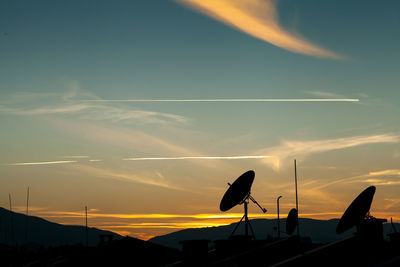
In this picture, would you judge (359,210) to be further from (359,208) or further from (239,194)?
(239,194)

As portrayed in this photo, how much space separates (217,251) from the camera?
109ft

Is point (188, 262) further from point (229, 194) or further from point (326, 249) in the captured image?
point (326, 249)

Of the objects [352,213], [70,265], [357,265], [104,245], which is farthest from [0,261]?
[357,265]

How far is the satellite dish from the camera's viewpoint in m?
28.2

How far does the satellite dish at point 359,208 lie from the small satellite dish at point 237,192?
882 centimetres

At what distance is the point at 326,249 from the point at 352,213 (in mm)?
7285

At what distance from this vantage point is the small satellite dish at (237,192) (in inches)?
1483

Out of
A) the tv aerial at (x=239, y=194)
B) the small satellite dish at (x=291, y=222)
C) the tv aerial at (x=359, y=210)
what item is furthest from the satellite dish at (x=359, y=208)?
the small satellite dish at (x=291, y=222)

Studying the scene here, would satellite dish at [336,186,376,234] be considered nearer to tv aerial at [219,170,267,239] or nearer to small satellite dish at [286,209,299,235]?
tv aerial at [219,170,267,239]

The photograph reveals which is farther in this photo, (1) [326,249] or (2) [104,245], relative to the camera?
(2) [104,245]

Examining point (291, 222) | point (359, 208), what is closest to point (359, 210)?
point (359, 208)

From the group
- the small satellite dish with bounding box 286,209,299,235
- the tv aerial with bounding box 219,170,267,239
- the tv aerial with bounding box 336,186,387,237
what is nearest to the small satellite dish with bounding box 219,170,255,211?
the tv aerial with bounding box 219,170,267,239

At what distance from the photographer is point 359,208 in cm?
2891

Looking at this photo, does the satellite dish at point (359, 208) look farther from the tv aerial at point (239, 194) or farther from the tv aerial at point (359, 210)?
the tv aerial at point (239, 194)
